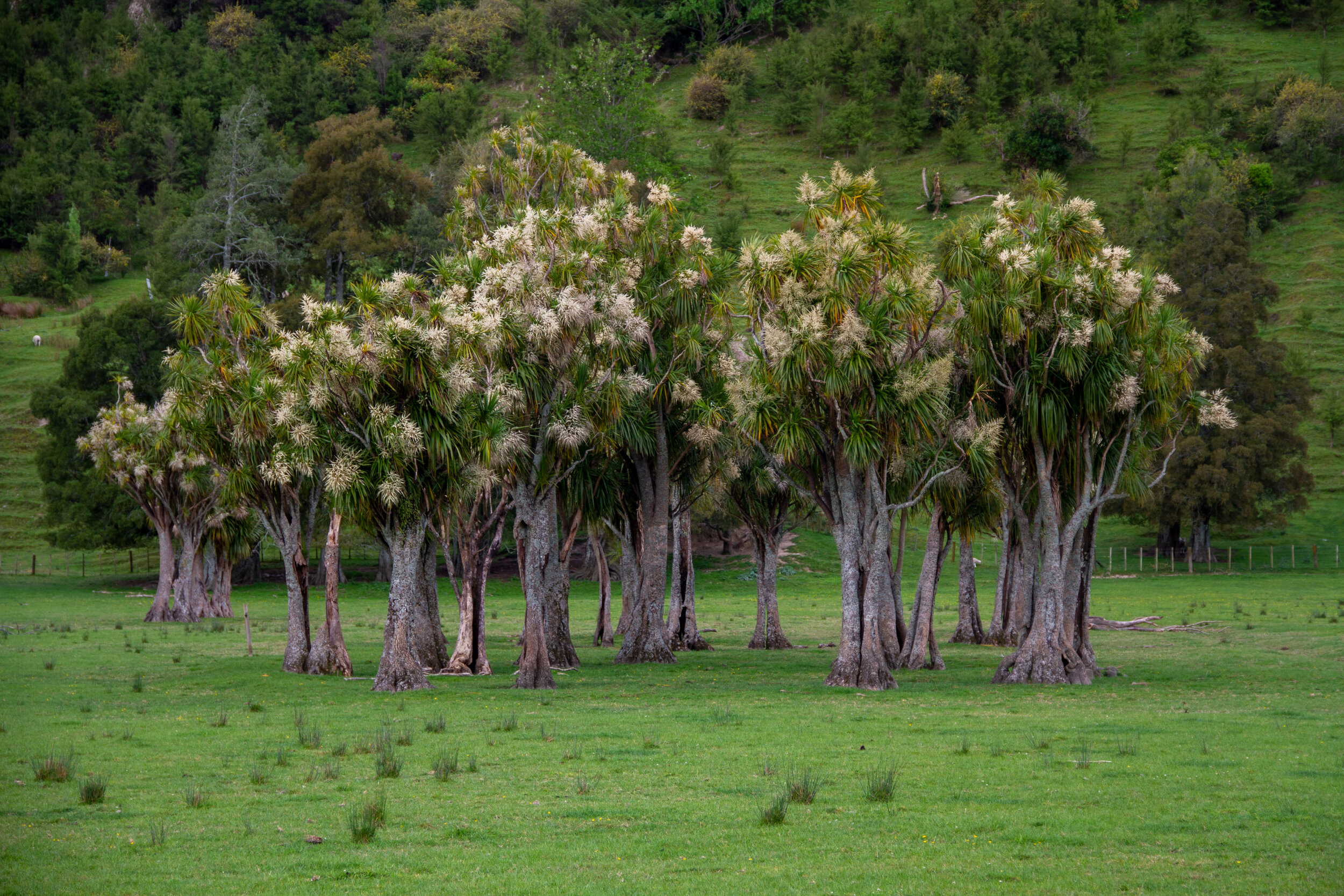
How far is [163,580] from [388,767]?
1502 inches

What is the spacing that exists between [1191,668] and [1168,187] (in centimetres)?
7740

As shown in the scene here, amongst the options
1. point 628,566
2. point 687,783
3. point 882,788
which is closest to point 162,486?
point 628,566

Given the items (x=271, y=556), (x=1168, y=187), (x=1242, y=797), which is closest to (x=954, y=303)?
(x=1242, y=797)

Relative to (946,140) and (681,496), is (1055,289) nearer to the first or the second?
(681,496)

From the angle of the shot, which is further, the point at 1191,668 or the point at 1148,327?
the point at 1191,668

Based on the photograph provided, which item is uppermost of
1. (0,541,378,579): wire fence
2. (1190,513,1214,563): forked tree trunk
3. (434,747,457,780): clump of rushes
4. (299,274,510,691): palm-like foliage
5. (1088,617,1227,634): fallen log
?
(299,274,510,691): palm-like foliage

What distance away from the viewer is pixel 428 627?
31016 millimetres

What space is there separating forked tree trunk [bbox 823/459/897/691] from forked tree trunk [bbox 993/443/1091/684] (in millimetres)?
3299

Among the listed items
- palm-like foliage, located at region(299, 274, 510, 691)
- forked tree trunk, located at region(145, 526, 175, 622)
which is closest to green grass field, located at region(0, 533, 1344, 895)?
palm-like foliage, located at region(299, 274, 510, 691)

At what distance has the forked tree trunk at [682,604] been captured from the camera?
3716cm

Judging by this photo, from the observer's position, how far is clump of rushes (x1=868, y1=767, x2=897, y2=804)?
545 inches

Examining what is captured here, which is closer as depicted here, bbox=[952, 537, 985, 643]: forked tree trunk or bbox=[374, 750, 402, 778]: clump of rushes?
bbox=[374, 750, 402, 778]: clump of rushes

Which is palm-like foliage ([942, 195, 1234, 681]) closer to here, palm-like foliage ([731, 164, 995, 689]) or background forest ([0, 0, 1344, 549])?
palm-like foliage ([731, 164, 995, 689])

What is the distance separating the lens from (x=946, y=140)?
112 metres
